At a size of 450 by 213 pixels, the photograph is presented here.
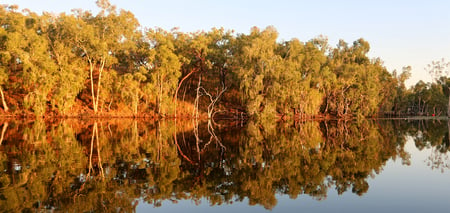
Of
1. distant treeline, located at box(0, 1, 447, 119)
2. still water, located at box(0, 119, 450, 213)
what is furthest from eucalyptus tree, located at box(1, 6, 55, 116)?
still water, located at box(0, 119, 450, 213)

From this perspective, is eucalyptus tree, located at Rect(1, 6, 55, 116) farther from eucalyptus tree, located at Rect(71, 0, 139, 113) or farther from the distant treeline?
eucalyptus tree, located at Rect(71, 0, 139, 113)

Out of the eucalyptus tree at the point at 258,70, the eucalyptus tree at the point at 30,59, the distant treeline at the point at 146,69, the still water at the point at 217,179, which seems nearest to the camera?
the still water at the point at 217,179

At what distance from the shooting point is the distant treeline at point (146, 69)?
45844 mm

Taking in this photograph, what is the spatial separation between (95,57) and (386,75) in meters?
64.7

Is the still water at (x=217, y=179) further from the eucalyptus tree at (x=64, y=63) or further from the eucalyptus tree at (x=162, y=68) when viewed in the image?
the eucalyptus tree at (x=162, y=68)

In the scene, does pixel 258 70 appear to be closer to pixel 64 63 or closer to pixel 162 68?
pixel 162 68

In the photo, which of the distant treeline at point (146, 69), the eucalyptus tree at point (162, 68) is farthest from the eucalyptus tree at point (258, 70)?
the eucalyptus tree at point (162, 68)

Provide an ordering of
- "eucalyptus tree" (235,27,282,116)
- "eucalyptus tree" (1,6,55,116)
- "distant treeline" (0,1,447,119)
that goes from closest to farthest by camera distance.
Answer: "eucalyptus tree" (1,6,55,116) < "distant treeline" (0,1,447,119) < "eucalyptus tree" (235,27,282,116)

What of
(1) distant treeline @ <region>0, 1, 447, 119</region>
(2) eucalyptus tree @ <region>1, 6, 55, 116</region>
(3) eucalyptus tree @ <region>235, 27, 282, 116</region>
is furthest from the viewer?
(3) eucalyptus tree @ <region>235, 27, 282, 116</region>

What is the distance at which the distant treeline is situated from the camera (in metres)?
45.8

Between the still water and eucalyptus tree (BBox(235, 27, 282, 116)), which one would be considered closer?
the still water

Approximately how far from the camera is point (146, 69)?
53.9 m

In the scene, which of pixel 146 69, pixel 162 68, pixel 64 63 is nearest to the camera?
pixel 64 63

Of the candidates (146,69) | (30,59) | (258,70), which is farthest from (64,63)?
(258,70)
